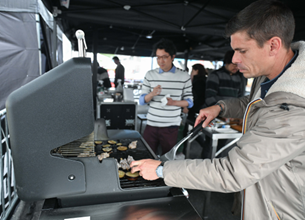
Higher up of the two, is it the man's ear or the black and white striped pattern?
the man's ear

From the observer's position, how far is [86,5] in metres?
3.03

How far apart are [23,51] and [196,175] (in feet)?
7.26

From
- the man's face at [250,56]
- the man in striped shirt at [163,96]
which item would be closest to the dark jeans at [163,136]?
the man in striped shirt at [163,96]

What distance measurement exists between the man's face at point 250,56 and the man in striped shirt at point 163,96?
4.75 feet

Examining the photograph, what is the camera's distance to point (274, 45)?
935mm

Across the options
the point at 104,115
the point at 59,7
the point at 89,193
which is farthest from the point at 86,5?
the point at 89,193

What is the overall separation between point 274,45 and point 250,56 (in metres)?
0.11

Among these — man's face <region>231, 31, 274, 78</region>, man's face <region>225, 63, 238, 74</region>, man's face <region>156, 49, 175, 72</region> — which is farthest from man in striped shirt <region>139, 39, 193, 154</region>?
man's face <region>231, 31, 274, 78</region>

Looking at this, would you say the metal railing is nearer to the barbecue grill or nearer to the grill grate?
the grill grate

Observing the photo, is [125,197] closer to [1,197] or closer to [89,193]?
[89,193]

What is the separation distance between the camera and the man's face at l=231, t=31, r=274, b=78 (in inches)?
37.8

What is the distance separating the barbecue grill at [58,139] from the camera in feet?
2.49

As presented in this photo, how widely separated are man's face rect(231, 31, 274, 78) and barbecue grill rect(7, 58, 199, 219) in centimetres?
74

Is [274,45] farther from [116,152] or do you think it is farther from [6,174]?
[6,174]
